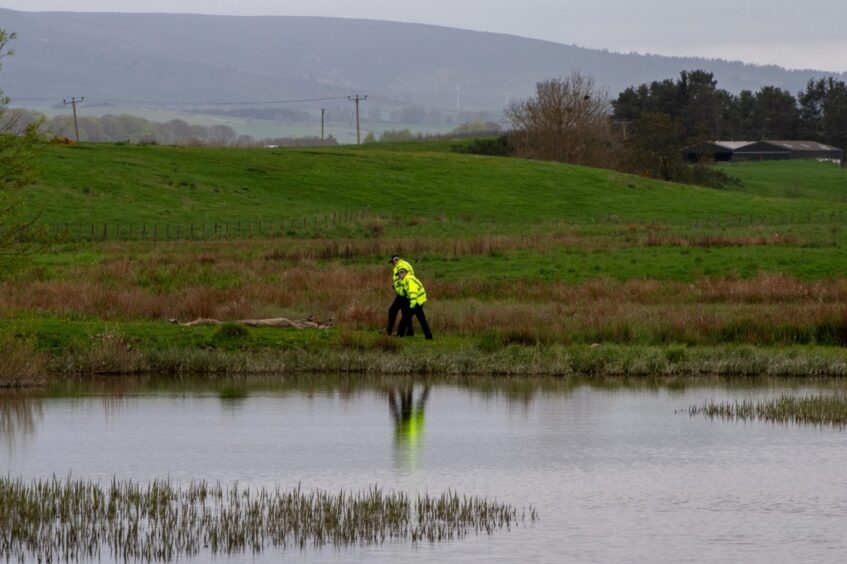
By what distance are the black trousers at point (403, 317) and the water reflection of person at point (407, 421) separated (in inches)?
160

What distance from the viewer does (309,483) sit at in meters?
19.6

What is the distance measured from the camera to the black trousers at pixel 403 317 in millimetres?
33656

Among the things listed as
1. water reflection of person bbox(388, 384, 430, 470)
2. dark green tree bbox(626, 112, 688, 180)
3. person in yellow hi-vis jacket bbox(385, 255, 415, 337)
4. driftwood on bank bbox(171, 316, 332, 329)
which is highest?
dark green tree bbox(626, 112, 688, 180)

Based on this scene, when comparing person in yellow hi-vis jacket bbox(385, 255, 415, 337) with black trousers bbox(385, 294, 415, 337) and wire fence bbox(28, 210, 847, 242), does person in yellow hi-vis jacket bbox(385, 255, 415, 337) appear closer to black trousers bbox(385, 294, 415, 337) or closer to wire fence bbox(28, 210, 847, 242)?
black trousers bbox(385, 294, 415, 337)

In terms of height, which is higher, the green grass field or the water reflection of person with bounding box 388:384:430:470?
the green grass field

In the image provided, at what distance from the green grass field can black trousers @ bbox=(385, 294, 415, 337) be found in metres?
0.65

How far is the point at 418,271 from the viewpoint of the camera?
48.9 meters

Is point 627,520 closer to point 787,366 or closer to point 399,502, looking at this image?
point 399,502

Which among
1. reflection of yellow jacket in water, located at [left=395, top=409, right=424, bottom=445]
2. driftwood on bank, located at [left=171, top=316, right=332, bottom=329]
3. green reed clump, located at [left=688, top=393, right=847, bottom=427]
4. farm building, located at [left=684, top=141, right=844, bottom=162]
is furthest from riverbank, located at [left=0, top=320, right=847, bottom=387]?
farm building, located at [left=684, top=141, right=844, bottom=162]

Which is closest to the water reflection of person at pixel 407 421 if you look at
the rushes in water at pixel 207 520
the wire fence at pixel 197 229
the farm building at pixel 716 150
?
the rushes in water at pixel 207 520

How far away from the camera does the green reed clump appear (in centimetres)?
2492

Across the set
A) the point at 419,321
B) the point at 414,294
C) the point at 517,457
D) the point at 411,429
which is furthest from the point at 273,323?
the point at 517,457

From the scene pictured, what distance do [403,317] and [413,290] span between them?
35.0 inches

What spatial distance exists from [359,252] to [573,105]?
81.8m
